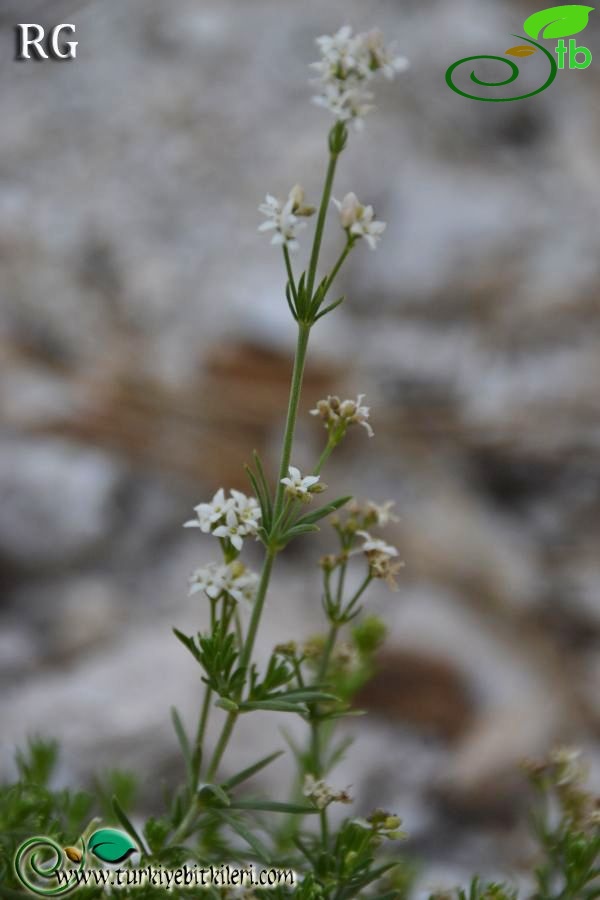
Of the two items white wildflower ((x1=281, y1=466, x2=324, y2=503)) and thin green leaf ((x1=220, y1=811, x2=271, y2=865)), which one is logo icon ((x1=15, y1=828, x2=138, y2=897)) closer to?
thin green leaf ((x1=220, y1=811, x2=271, y2=865))

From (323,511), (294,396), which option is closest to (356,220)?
(294,396)

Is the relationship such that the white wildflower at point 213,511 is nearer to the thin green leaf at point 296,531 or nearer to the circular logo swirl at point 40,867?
the thin green leaf at point 296,531

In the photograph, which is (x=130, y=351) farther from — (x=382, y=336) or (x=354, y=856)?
(x=354, y=856)

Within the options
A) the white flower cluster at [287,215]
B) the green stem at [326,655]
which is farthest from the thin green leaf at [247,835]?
the white flower cluster at [287,215]

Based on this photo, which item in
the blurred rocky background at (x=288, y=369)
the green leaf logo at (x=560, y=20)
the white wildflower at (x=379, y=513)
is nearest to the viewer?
the white wildflower at (x=379, y=513)

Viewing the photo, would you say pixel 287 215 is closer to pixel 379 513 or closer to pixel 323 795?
pixel 379 513

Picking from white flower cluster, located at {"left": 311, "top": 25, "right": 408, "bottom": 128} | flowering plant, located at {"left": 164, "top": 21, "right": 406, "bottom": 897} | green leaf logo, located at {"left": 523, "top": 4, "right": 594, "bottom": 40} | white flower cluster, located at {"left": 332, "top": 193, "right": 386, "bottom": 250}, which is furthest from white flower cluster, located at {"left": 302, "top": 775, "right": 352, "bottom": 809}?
green leaf logo, located at {"left": 523, "top": 4, "right": 594, "bottom": 40}

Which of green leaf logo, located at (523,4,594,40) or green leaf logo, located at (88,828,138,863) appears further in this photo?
green leaf logo, located at (523,4,594,40)
